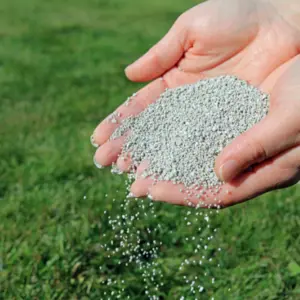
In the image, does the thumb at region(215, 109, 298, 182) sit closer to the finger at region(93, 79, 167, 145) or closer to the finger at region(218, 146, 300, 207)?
the finger at region(218, 146, 300, 207)

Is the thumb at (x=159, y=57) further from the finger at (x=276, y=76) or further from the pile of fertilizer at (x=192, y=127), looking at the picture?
the finger at (x=276, y=76)

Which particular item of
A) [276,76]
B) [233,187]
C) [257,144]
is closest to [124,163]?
[233,187]

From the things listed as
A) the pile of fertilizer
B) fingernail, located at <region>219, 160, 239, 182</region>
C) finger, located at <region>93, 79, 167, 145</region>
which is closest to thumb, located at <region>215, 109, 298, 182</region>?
fingernail, located at <region>219, 160, 239, 182</region>

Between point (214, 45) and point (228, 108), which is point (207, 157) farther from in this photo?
point (214, 45)

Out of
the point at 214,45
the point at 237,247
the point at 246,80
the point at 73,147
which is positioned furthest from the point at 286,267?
the point at 73,147

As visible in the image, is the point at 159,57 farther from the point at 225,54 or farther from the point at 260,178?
the point at 260,178
